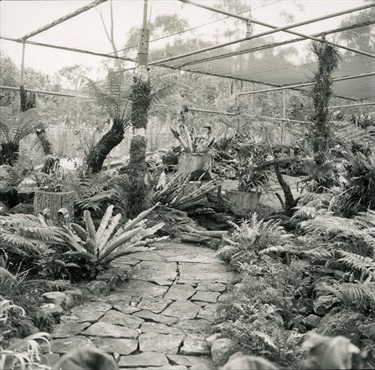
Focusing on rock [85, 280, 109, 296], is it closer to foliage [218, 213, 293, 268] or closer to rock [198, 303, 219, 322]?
rock [198, 303, 219, 322]

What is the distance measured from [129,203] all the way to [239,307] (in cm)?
307

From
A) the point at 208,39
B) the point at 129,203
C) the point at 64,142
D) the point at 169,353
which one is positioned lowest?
the point at 169,353

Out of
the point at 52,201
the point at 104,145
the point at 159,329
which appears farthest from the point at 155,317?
the point at 104,145

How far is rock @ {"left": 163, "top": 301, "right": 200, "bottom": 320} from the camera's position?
3.22 metres

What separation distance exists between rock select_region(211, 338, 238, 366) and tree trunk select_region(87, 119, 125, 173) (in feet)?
Answer: 15.4

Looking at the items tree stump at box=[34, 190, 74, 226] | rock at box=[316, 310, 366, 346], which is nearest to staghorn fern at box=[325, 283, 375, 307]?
rock at box=[316, 310, 366, 346]

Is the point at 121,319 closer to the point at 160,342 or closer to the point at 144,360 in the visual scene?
the point at 160,342

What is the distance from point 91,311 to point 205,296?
0.90 meters

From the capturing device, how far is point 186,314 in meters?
3.24

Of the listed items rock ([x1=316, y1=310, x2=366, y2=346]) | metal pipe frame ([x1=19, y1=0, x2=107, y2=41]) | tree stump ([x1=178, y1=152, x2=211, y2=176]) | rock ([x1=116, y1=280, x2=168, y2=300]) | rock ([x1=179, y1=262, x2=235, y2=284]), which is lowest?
rock ([x1=116, y1=280, x2=168, y2=300])

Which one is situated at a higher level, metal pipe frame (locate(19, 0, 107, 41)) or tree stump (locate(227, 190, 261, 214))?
metal pipe frame (locate(19, 0, 107, 41))

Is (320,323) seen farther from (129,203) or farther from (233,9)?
(233,9)

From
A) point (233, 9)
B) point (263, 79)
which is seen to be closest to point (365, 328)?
point (263, 79)

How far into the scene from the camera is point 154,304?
340 centimetres
